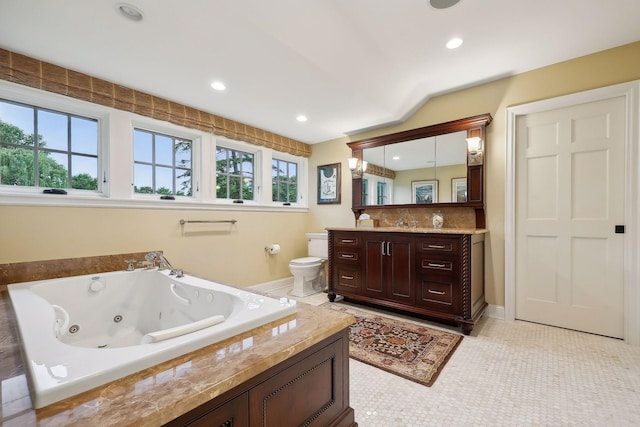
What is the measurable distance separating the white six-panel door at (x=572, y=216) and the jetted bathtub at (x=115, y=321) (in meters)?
2.46

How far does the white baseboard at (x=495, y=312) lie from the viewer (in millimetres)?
2680

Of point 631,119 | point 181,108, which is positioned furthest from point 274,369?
point 631,119

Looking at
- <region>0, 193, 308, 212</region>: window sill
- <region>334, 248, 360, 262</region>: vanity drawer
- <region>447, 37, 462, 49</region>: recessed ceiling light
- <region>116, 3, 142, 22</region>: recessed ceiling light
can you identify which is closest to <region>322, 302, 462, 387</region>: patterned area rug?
<region>334, 248, 360, 262</region>: vanity drawer

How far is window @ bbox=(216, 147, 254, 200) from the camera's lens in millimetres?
3375

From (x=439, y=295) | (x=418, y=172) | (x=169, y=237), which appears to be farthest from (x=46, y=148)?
(x=439, y=295)

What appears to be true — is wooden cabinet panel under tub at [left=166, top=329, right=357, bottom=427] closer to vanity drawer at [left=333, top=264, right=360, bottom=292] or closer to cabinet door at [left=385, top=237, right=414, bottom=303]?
cabinet door at [left=385, top=237, right=414, bottom=303]

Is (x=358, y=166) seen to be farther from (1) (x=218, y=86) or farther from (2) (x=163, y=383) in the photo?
(2) (x=163, y=383)

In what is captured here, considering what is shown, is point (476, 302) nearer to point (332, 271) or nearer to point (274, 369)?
point (332, 271)

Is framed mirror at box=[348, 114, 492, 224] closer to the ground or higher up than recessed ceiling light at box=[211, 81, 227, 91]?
closer to the ground

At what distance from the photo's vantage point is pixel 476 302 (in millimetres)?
2502

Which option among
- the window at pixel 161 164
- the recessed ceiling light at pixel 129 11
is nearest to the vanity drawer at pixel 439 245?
the window at pixel 161 164

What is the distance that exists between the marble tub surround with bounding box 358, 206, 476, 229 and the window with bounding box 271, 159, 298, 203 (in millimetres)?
1301

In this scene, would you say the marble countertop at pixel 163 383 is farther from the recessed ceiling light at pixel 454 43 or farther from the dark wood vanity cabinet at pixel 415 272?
the recessed ceiling light at pixel 454 43

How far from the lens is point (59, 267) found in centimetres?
213
